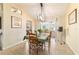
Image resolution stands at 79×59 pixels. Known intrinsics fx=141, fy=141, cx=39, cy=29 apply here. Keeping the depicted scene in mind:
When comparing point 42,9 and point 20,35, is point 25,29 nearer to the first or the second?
point 20,35

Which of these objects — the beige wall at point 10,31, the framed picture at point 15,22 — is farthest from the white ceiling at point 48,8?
the framed picture at point 15,22

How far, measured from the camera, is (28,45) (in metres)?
2.83

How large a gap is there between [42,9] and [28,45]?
78 centimetres

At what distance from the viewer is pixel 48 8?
2.82 meters

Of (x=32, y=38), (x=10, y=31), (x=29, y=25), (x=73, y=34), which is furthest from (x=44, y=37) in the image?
(x=10, y=31)

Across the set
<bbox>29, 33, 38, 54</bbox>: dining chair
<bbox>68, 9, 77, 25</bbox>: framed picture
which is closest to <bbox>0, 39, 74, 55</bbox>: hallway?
<bbox>29, 33, 38, 54</bbox>: dining chair

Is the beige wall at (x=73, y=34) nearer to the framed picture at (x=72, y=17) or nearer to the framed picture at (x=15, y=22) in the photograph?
the framed picture at (x=72, y=17)

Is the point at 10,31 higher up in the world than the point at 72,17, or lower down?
lower down

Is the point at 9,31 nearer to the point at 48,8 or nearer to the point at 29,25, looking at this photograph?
the point at 29,25

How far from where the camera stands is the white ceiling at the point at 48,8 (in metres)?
2.78
